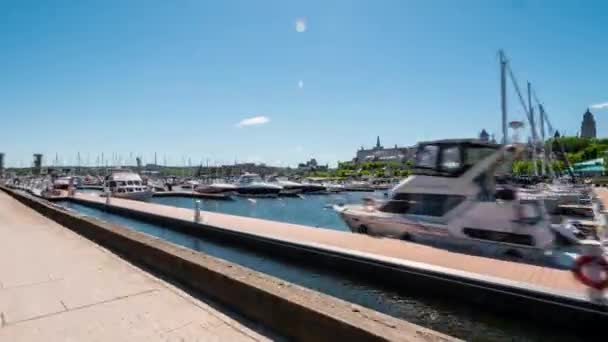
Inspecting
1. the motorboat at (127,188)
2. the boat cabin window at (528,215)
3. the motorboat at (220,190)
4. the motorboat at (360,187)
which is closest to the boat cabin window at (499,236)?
the boat cabin window at (528,215)

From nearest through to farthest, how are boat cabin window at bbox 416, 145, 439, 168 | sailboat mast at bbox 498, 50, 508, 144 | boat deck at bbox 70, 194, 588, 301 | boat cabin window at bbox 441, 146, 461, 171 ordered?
boat deck at bbox 70, 194, 588, 301 → boat cabin window at bbox 441, 146, 461, 171 → boat cabin window at bbox 416, 145, 439, 168 → sailboat mast at bbox 498, 50, 508, 144

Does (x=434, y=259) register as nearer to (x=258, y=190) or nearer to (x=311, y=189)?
(x=258, y=190)

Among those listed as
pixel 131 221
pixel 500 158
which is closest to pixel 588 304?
pixel 500 158

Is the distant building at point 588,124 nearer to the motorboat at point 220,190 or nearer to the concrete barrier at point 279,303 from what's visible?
the motorboat at point 220,190

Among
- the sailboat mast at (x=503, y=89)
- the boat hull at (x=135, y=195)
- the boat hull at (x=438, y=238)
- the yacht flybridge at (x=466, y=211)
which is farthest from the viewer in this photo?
the boat hull at (x=135, y=195)

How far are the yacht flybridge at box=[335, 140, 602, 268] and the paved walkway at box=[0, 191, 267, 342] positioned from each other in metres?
7.68

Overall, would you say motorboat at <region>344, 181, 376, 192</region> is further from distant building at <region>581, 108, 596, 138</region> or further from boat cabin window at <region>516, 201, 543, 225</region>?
distant building at <region>581, 108, 596, 138</region>

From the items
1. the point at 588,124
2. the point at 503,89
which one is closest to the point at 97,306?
the point at 503,89

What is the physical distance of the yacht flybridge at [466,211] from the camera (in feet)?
30.2

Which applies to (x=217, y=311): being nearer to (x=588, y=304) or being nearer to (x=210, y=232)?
(x=588, y=304)

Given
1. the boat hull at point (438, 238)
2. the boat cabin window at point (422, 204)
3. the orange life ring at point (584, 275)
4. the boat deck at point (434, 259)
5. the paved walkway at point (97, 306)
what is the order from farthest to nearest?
the boat cabin window at point (422, 204)
the boat hull at point (438, 238)
the boat deck at point (434, 259)
the orange life ring at point (584, 275)
the paved walkway at point (97, 306)

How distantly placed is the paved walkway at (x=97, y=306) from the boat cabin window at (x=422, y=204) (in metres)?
8.09

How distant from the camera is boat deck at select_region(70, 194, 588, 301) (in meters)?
6.22

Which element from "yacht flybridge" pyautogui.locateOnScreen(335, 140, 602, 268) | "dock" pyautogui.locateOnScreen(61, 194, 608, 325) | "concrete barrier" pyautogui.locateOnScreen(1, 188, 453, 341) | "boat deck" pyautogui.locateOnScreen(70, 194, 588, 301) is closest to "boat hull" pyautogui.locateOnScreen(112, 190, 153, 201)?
"boat deck" pyautogui.locateOnScreen(70, 194, 588, 301)
